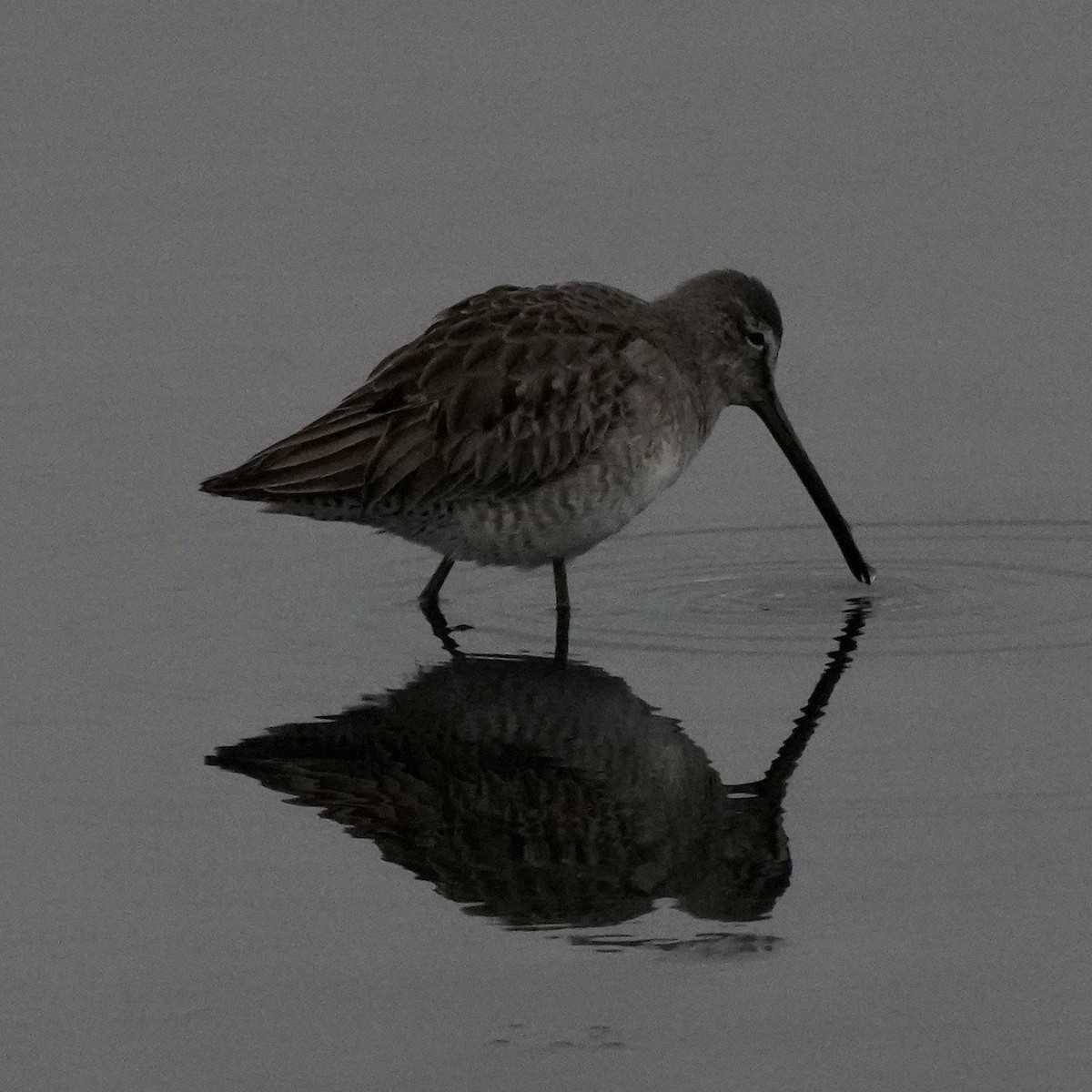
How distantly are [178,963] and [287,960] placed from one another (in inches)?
9.6

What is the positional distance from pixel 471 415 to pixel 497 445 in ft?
0.44

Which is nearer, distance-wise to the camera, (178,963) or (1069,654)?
(178,963)

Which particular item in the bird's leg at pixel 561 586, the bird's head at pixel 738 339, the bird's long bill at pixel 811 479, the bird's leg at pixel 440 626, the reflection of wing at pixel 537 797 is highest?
the bird's head at pixel 738 339

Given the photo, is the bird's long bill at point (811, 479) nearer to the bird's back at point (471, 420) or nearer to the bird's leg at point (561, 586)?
the bird's back at point (471, 420)

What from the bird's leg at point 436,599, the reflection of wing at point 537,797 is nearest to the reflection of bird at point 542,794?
the reflection of wing at point 537,797

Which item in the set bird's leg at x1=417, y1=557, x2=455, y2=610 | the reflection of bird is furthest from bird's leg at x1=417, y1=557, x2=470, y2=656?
the reflection of bird

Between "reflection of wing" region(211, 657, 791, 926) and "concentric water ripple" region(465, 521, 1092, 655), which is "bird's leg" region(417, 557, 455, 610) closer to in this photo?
"concentric water ripple" region(465, 521, 1092, 655)

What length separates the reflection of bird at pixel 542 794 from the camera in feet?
19.8

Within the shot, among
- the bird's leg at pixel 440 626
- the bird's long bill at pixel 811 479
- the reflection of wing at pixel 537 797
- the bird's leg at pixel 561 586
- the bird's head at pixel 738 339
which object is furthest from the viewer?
the bird's head at pixel 738 339

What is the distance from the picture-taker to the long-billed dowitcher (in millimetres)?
8422

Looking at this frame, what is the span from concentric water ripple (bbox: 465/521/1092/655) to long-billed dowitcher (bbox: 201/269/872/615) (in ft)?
0.66

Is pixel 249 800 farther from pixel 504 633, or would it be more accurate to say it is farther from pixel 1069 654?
pixel 1069 654

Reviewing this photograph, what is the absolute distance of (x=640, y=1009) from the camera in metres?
5.38

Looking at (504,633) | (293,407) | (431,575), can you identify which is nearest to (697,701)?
(504,633)
